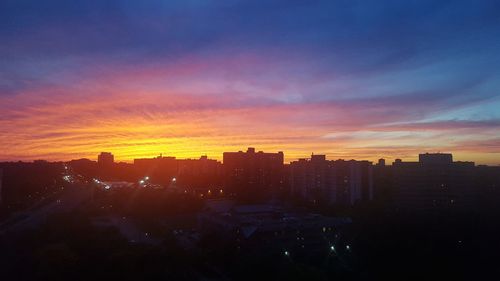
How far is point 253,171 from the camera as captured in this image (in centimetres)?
2988

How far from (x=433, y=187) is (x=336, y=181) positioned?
4584 millimetres

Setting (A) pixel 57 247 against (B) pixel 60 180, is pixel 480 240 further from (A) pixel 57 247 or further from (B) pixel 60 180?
(B) pixel 60 180

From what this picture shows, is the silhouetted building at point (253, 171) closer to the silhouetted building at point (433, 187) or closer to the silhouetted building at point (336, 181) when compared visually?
the silhouetted building at point (336, 181)

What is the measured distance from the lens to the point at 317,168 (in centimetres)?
2403

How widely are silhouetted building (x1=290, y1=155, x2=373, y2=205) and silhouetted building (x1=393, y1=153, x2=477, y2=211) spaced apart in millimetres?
1605

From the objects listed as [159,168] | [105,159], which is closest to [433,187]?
[159,168]

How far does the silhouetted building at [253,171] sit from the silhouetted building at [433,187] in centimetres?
761

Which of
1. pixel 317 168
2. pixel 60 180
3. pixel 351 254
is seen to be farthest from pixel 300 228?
pixel 60 180

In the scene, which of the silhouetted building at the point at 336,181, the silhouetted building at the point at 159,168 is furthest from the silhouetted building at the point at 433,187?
the silhouetted building at the point at 159,168

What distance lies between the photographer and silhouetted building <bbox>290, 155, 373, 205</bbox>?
21328mm

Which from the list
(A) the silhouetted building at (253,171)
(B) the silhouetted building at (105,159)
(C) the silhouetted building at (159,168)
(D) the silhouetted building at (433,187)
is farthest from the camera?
(B) the silhouetted building at (105,159)

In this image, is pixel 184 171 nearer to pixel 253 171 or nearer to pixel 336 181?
pixel 253 171

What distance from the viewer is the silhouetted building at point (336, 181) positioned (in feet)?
70.0

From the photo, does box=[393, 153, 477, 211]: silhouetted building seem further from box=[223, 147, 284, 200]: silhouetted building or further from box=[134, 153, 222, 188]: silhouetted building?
box=[134, 153, 222, 188]: silhouetted building
